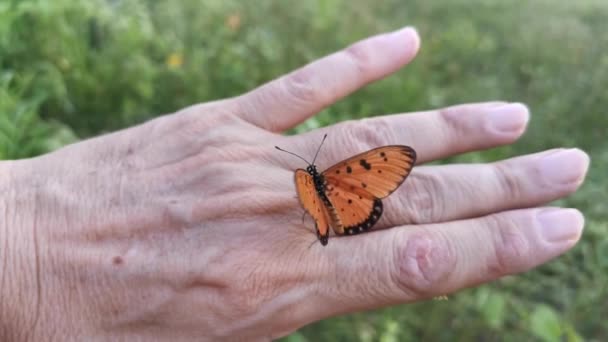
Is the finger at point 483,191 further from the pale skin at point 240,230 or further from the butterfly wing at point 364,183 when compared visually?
the butterfly wing at point 364,183

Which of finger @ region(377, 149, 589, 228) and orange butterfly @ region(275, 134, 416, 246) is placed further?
finger @ region(377, 149, 589, 228)

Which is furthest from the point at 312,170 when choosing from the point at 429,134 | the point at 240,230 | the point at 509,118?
the point at 509,118

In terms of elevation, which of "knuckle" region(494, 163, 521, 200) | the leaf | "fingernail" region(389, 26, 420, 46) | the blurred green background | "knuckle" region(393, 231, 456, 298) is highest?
"fingernail" region(389, 26, 420, 46)

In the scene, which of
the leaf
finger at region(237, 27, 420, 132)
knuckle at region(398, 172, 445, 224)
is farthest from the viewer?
finger at region(237, 27, 420, 132)

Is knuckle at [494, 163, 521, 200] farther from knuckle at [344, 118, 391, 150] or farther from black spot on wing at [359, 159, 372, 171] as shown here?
black spot on wing at [359, 159, 372, 171]

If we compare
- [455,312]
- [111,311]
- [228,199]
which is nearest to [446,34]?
[455,312]

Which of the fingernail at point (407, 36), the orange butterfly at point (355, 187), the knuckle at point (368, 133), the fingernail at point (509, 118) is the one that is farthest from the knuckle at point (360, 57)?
the orange butterfly at point (355, 187)

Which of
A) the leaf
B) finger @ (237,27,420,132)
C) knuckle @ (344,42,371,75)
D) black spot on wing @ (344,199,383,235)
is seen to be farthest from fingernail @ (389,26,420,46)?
the leaf
